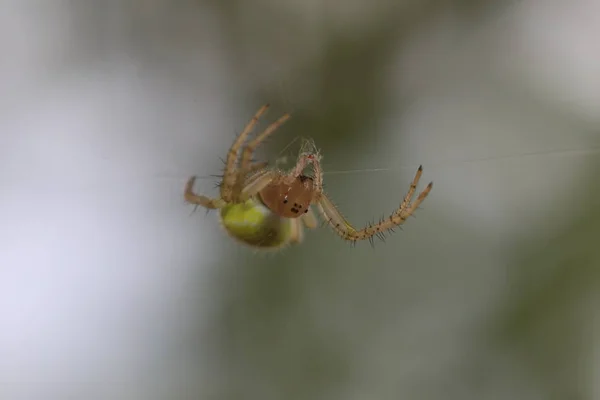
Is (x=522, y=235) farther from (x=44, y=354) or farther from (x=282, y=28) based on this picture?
(x=44, y=354)

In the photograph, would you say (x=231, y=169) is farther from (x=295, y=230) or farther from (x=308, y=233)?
(x=308, y=233)

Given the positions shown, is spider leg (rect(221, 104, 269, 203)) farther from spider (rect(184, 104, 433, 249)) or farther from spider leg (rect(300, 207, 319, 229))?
spider leg (rect(300, 207, 319, 229))

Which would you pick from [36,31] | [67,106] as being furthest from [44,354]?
[36,31]

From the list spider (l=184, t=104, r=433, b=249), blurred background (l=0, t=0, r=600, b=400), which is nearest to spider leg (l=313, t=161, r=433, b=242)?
spider (l=184, t=104, r=433, b=249)

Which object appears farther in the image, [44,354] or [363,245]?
[363,245]

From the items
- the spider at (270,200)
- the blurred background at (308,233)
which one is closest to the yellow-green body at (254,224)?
the spider at (270,200)

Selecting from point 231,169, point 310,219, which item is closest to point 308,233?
point 310,219
